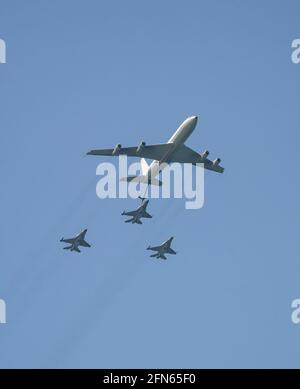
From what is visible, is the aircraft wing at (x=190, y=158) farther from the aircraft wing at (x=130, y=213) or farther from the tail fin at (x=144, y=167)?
the aircraft wing at (x=130, y=213)

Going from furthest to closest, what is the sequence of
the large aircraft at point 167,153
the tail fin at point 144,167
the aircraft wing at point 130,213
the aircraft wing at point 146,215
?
the tail fin at point 144,167 → the aircraft wing at point 146,215 → the aircraft wing at point 130,213 → the large aircraft at point 167,153

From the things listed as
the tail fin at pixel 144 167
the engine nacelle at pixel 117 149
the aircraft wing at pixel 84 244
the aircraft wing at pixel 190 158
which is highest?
the tail fin at pixel 144 167

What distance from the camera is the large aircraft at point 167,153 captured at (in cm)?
13125

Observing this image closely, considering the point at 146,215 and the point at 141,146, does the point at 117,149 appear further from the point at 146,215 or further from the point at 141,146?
the point at 146,215

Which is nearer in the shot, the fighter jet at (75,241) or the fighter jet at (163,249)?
the fighter jet at (75,241)

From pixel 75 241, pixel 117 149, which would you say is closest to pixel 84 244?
pixel 75 241

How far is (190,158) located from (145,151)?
9.22 m

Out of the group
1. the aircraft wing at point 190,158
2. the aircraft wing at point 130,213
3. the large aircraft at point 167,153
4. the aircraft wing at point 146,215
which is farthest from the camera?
the aircraft wing at point 146,215

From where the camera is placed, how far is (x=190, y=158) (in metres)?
141

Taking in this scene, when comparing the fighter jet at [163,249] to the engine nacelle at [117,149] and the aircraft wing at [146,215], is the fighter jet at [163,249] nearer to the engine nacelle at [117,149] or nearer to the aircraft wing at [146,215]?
the aircraft wing at [146,215]

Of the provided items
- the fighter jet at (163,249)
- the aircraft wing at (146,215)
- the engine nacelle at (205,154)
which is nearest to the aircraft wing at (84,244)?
the fighter jet at (163,249)

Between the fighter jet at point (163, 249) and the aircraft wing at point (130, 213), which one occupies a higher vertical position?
the aircraft wing at point (130, 213)
